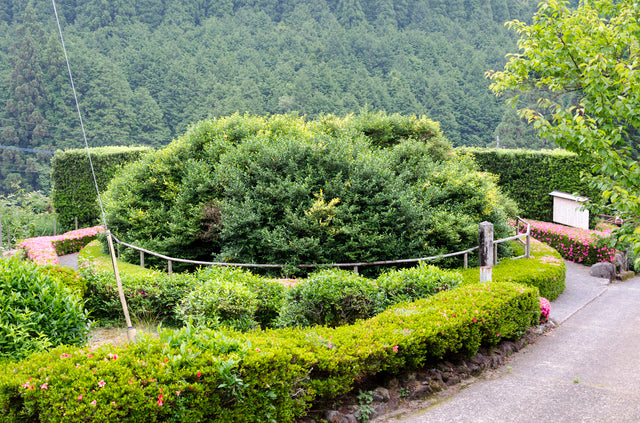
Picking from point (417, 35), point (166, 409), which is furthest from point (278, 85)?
point (166, 409)

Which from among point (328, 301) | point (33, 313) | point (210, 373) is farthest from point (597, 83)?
point (33, 313)

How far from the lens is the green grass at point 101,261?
9602mm

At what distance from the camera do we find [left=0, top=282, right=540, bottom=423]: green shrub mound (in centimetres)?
355

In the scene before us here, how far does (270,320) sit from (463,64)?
4808cm

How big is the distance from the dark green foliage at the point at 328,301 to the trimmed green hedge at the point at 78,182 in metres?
16.4

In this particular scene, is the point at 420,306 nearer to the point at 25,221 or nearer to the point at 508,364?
the point at 508,364

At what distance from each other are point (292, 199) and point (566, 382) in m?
6.40

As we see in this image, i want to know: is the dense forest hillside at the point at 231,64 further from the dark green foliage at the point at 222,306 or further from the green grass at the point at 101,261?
the dark green foliage at the point at 222,306

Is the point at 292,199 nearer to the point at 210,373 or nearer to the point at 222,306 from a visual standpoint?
the point at 222,306

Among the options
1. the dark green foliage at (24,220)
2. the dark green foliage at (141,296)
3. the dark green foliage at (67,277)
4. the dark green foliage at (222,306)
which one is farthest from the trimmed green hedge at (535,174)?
the dark green foliage at (24,220)

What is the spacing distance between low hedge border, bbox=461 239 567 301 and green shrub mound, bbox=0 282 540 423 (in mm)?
3990

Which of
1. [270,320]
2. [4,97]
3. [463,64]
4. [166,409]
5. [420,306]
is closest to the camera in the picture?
[166,409]

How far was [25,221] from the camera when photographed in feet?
64.1

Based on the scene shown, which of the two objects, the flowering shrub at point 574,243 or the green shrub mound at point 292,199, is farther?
the flowering shrub at point 574,243
